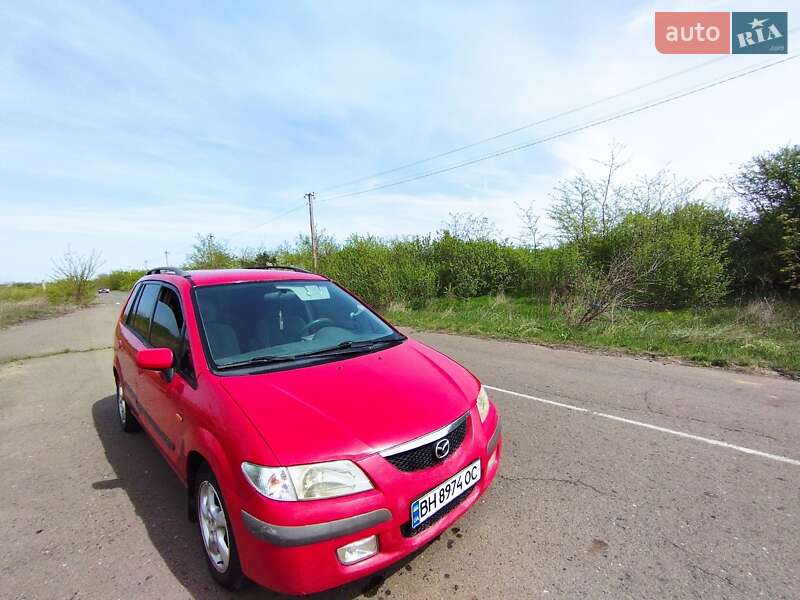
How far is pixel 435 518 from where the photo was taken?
81.8 inches

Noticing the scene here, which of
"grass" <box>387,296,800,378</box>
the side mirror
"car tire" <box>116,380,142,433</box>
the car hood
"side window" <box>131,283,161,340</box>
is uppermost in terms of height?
"side window" <box>131,283,161,340</box>

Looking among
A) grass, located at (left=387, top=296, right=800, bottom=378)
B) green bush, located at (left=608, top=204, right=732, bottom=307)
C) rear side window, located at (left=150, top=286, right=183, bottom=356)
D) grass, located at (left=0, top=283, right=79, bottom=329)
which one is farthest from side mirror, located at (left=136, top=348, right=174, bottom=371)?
grass, located at (left=0, top=283, right=79, bottom=329)

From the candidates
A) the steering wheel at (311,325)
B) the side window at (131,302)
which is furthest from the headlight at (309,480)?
the side window at (131,302)

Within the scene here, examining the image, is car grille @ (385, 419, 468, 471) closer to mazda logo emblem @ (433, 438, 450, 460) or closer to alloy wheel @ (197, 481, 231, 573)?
mazda logo emblem @ (433, 438, 450, 460)

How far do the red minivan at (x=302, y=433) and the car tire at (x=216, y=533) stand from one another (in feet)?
0.03

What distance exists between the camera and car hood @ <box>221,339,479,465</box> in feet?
6.20

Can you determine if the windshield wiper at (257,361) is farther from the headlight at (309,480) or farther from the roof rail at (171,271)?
the roof rail at (171,271)

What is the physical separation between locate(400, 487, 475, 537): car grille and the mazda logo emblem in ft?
0.90

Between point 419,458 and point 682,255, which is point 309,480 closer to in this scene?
point 419,458

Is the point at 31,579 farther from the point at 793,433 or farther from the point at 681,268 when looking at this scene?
the point at 681,268

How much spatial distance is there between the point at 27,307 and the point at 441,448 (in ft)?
108

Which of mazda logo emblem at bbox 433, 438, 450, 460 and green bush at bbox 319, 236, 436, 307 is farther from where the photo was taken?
green bush at bbox 319, 236, 436, 307

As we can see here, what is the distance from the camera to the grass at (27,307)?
1992 cm

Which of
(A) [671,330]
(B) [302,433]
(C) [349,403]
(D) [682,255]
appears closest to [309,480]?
(B) [302,433]
